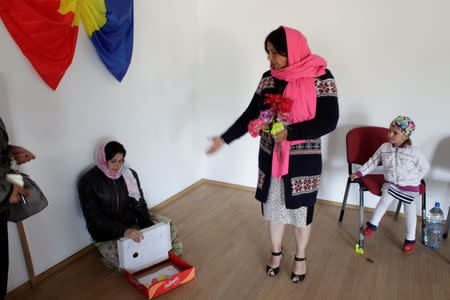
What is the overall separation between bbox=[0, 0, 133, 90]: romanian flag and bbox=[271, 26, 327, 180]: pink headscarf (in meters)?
1.18

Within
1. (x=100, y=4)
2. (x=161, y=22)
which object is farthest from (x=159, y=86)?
(x=100, y=4)

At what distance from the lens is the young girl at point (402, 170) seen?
2.11m

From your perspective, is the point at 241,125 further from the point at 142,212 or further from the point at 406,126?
the point at 406,126

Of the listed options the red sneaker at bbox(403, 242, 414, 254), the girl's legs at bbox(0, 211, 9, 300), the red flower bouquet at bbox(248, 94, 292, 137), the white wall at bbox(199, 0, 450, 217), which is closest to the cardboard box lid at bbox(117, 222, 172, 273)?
the girl's legs at bbox(0, 211, 9, 300)

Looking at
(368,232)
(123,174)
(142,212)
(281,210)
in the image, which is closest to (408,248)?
(368,232)

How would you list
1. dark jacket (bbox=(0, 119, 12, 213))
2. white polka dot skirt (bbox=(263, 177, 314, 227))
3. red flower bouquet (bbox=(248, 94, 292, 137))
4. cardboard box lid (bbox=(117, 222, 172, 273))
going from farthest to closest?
cardboard box lid (bbox=(117, 222, 172, 273)), white polka dot skirt (bbox=(263, 177, 314, 227)), red flower bouquet (bbox=(248, 94, 292, 137)), dark jacket (bbox=(0, 119, 12, 213))

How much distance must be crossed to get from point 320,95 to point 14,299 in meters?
1.95

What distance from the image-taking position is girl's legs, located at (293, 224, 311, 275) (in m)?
1.76

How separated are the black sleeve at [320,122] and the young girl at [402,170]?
92 centimetres

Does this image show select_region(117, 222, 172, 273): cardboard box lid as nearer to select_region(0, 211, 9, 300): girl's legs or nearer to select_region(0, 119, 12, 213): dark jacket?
select_region(0, 211, 9, 300): girl's legs

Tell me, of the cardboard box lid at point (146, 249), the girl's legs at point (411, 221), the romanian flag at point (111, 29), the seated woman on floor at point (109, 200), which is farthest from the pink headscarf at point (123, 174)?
the girl's legs at point (411, 221)

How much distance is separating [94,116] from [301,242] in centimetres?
156

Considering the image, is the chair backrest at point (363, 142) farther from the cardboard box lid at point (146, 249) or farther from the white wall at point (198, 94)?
the cardboard box lid at point (146, 249)

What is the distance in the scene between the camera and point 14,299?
1682mm
